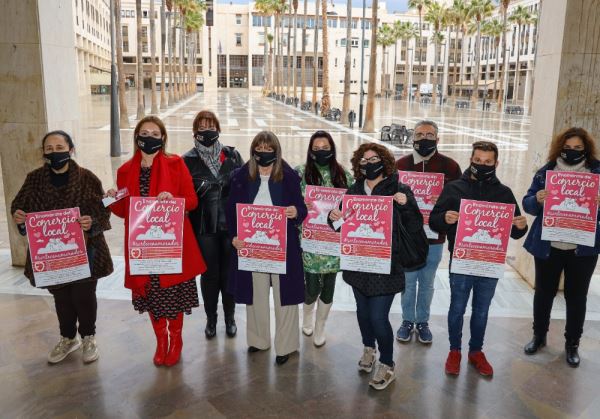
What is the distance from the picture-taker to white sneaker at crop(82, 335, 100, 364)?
4.73 meters

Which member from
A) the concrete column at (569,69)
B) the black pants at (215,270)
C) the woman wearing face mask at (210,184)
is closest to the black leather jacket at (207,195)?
the woman wearing face mask at (210,184)

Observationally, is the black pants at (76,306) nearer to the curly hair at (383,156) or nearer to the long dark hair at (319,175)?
the long dark hair at (319,175)

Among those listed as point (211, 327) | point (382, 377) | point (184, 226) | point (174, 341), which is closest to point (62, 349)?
point (174, 341)

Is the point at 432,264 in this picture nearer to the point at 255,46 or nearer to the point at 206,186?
the point at 206,186

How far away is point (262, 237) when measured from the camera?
4.44 meters

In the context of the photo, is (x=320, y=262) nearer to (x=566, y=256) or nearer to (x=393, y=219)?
(x=393, y=219)

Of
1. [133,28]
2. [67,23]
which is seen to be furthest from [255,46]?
[67,23]

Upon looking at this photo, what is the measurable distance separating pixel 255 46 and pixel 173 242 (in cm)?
11156

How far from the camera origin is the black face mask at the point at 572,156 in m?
4.51

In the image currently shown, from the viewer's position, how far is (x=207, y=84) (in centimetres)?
10994

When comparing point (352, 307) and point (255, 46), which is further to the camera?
point (255, 46)

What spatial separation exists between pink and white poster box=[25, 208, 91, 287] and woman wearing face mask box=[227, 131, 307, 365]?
1262 millimetres

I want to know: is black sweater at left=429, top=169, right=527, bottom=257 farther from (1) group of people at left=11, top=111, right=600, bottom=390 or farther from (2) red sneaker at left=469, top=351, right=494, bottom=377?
(2) red sneaker at left=469, top=351, right=494, bottom=377

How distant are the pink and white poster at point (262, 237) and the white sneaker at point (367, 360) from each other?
102 cm
